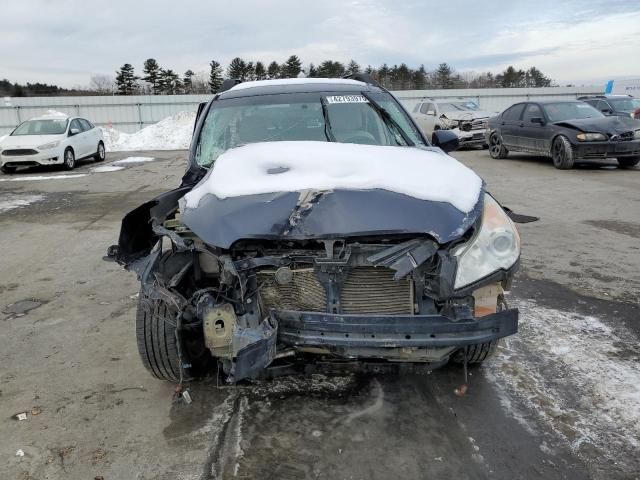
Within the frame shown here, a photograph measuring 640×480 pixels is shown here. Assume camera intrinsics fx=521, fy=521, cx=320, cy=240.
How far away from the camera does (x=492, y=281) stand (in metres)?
2.64

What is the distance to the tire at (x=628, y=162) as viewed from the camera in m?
12.0

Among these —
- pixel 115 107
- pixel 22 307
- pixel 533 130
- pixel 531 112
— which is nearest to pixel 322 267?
pixel 22 307

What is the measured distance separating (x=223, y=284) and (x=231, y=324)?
21 cm

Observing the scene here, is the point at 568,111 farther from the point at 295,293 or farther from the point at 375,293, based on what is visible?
the point at 295,293

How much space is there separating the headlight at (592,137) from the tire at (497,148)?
118 inches

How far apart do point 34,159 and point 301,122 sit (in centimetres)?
1298

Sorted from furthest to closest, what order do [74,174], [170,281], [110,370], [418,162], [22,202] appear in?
1. [74,174]
2. [22,202]
3. [110,370]
4. [418,162]
5. [170,281]

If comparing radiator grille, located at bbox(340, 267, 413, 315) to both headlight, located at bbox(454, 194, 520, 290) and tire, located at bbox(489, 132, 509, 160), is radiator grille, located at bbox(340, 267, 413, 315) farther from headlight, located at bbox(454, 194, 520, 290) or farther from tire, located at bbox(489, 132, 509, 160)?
tire, located at bbox(489, 132, 509, 160)

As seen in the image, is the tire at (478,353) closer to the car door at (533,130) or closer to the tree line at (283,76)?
the car door at (533,130)

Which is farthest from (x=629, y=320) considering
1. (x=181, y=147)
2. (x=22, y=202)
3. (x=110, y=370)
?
(x=181, y=147)

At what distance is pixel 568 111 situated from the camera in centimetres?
1249

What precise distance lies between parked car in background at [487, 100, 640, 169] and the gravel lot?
7225mm

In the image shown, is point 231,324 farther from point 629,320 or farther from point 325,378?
point 629,320

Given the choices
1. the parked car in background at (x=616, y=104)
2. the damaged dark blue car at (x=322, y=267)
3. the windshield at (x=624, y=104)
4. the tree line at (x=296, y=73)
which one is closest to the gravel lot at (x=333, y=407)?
the damaged dark blue car at (x=322, y=267)
